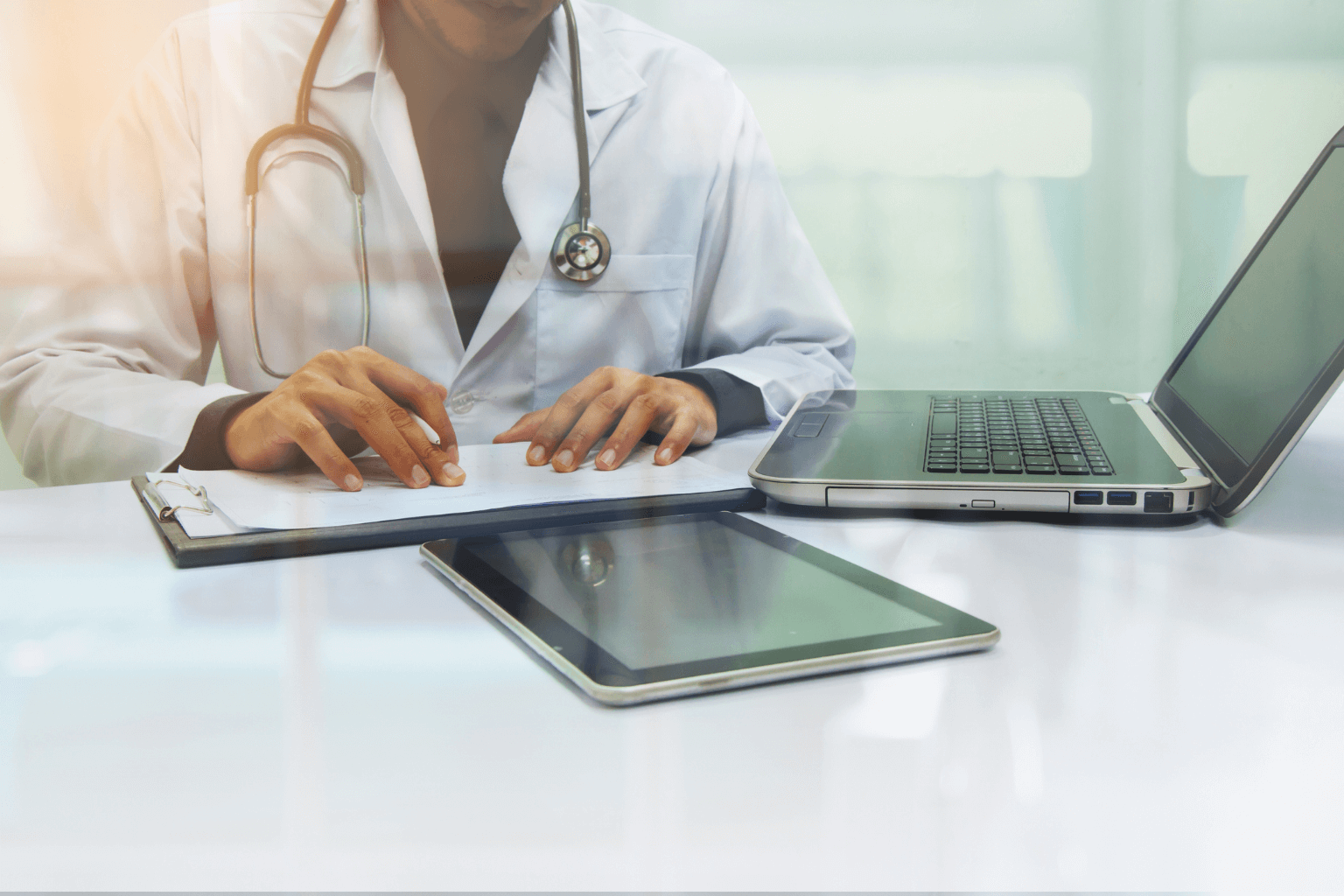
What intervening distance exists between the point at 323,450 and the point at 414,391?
65mm

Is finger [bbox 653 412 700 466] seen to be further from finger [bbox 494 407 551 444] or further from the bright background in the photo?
the bright background

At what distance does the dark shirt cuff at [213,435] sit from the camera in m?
0.60

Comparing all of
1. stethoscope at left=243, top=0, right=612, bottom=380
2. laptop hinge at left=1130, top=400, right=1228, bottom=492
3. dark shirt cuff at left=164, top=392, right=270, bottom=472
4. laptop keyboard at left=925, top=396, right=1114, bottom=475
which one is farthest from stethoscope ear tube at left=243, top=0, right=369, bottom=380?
laptop hinge at left=1130, top=400, right=1228, bottom=492

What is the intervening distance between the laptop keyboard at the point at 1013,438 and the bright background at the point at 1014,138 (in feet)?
1.80

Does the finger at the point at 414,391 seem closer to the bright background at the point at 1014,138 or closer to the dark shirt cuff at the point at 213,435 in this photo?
the dark shirt cuff at the point at 213,435

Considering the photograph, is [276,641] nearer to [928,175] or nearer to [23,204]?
[23,204]

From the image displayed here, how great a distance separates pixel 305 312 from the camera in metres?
0.98

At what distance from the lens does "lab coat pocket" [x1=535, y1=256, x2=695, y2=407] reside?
975 millimetres

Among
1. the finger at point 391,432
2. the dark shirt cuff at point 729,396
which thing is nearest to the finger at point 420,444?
the finger at point 391,432

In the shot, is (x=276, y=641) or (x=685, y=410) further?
(x=685, y=410)

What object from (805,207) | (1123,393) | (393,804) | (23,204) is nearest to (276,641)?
(393,804)

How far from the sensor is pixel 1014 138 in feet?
4.42

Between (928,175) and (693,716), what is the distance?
1.34 m

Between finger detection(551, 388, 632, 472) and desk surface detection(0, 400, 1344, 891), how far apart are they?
21 cm
